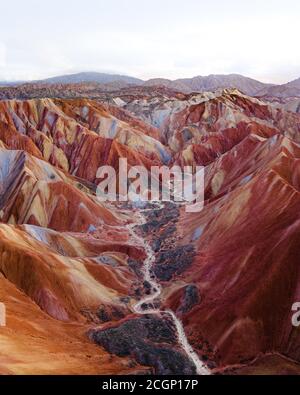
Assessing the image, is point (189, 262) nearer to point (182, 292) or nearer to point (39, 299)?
point (182, 292)

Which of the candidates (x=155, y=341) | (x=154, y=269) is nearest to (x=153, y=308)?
(x=155, y=341)

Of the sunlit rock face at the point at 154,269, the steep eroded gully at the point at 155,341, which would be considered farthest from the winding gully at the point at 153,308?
the sunlit rock face at the point at 154,269

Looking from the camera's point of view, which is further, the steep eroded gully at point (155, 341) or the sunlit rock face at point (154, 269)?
the sunlit rock face at point (154, 269)

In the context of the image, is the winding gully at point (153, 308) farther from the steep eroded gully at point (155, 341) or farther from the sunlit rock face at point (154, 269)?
the sunlit rock face at point (154, 269)

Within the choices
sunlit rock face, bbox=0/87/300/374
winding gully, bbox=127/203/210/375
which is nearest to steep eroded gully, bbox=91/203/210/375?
winding gully, bbox=127/203/210/375

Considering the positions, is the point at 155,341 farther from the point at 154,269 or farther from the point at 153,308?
the point at 154,269
